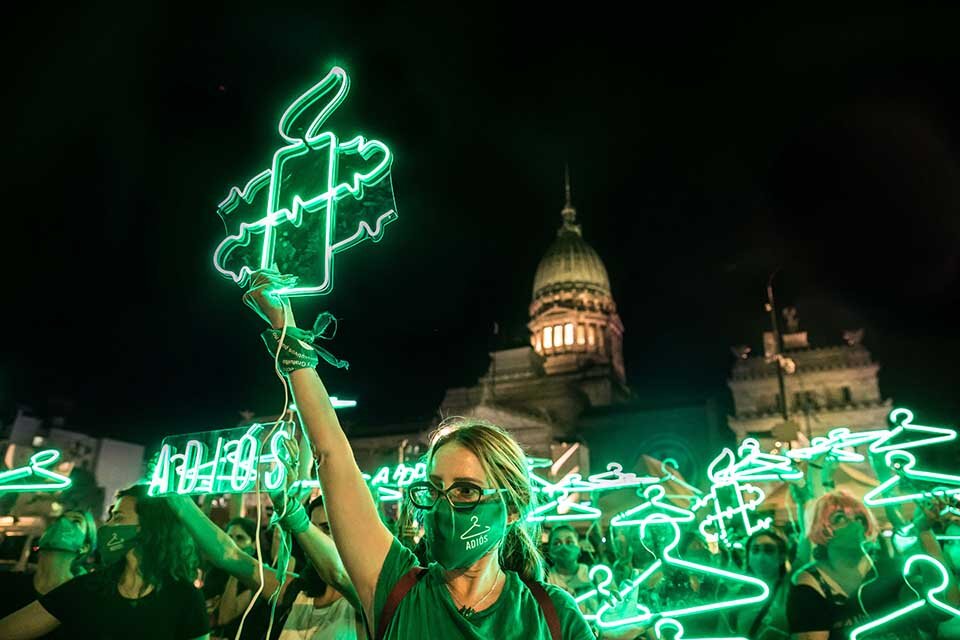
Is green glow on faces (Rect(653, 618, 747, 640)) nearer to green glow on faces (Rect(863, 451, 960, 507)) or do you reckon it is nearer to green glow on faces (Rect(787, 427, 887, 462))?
green glow on faces (Rect(863, 451, 960, 507))

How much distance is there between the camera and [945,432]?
30.8 ft

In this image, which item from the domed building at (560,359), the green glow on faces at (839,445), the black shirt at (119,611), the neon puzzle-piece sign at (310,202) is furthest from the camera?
the domed building at (560,359)

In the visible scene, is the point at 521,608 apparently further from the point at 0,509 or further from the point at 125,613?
the point at 0,509

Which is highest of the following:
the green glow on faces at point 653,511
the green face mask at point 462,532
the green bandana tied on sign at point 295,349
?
the green bandana tied on sign at point 295,349

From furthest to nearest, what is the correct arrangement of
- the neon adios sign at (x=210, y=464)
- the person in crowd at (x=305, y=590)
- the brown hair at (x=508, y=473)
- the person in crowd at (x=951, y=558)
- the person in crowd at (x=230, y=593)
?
the neon adios sign at (x=210, y=464)
the person in crowd at (x=230, y=593)
the person in crowd at (x=951, y=558)
the person in crowd at (x=305, y=590)
the brown hair at (x=508, y=473)

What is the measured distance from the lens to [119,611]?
13.9 feet

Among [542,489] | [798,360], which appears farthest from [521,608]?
[798,360]

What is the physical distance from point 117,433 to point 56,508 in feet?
179

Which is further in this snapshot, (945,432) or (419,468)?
(419,468)

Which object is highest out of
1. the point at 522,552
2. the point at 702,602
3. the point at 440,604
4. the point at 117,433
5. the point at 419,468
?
the point at 117,433

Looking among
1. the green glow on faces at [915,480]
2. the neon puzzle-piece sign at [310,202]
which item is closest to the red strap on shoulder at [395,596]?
the neon puzzle-piece sign at [310,202]

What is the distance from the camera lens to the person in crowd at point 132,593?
4168 mm

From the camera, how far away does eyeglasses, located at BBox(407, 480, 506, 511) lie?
236 cm

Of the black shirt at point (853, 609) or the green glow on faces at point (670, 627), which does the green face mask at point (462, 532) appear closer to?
the green glow on faces at point (670, 627)
